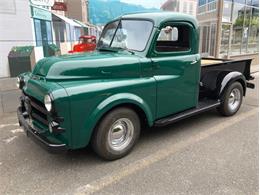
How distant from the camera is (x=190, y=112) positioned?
4371mm

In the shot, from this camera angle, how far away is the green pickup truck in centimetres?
302

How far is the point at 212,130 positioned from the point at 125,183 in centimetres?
228

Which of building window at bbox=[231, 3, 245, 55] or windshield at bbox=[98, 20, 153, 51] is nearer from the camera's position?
windshield at bbox=[98, 20, 153, 51]

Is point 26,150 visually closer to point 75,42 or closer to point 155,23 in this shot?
point 155,23

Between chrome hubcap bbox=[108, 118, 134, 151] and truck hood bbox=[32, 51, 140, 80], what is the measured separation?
0.68 metres

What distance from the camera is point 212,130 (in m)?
4.61

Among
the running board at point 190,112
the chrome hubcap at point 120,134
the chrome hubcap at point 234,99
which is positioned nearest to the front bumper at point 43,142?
the chrome hubcap at point 120,134

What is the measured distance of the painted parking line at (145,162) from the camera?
2.96 metres

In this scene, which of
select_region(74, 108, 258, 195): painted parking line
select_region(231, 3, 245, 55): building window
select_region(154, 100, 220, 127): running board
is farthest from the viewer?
select_region(231, 3, 245, 55): building window

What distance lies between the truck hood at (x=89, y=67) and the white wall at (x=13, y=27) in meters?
4.82

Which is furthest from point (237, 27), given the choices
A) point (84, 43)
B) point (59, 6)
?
point (59, 6)

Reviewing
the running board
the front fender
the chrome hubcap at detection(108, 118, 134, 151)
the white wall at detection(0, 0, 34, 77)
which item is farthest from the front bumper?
the white wall at detection(0, 0, 34, 77)

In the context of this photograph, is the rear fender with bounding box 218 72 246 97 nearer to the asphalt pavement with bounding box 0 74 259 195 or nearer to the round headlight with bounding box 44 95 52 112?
the asphalt pavement with bounding box 0 74 259 195

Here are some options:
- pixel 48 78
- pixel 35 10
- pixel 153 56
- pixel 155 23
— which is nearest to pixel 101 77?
pixel 48 78
